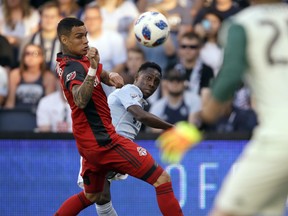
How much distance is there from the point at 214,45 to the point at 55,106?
2.59 meters

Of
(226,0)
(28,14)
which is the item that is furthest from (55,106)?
(226,0)

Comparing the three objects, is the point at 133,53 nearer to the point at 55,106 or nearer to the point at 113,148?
the point at 55,106

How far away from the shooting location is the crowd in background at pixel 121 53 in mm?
12133

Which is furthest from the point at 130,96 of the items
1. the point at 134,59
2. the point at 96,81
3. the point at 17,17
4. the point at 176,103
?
the point at 17,17

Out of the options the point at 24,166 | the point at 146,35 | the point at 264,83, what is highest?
the point at 264,83

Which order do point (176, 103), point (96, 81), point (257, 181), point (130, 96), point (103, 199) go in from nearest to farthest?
point (257, 181) < point (96, 81) < point (130, 96) < point (103, 199) < point (176, 103)

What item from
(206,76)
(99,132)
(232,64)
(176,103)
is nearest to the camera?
(232,64)

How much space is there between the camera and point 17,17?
13.7 meters

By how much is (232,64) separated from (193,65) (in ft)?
23.9

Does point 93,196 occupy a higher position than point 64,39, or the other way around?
point 64,39

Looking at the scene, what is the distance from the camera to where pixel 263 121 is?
5.57 metres

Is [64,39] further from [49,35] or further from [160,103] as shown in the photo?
[49,35]

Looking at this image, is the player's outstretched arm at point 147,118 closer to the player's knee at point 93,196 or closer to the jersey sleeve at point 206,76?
the player's knee at point 93,196

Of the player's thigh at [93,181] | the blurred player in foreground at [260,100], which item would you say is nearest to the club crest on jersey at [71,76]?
the player's thigh at [93,181]
